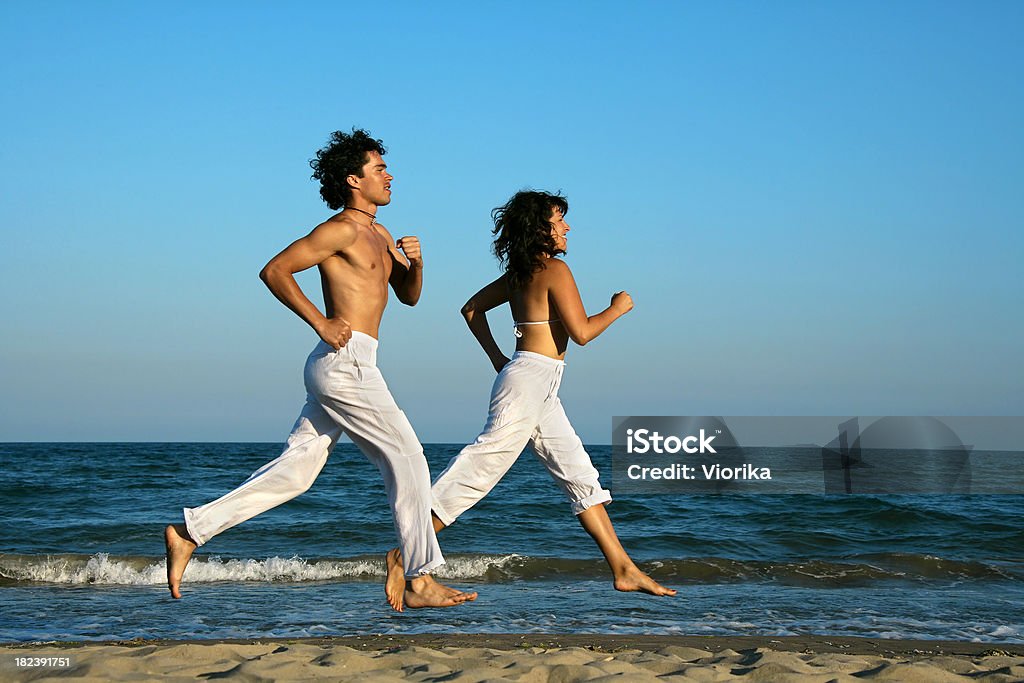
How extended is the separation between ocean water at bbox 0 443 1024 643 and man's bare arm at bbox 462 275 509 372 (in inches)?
182

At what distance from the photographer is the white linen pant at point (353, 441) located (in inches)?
181

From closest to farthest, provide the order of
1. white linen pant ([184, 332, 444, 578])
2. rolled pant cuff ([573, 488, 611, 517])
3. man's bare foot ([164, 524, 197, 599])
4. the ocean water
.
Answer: white linen pant ([184, 332, 444, 578]) < man's bare foot ([164, 524, 197, 599]) < rolled pant cuff ([573, 488, 611, 517]) < the ocean water

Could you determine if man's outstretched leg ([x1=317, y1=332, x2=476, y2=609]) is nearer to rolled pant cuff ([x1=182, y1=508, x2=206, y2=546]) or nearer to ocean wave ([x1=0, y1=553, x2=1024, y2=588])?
rolled pant cuff ([x1=182, y1=508, x2=206, y2=546])

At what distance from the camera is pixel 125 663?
5355 millimetres

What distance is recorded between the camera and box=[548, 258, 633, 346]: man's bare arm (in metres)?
5.01

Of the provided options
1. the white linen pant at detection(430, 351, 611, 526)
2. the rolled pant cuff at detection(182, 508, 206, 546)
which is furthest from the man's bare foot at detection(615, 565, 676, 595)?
the rolled pant cuff at detection(182, 508, 206, 546)

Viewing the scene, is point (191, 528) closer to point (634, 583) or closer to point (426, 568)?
point (426, 568)

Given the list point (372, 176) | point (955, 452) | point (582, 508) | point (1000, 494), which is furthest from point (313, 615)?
point (955, 452)

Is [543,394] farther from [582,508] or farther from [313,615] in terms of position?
[313,615]

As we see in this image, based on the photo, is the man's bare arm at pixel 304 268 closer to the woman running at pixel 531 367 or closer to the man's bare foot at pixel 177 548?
the woman running at pixel 531 367

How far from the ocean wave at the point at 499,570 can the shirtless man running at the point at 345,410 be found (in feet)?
28.6

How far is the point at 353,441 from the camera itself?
4.61 metres

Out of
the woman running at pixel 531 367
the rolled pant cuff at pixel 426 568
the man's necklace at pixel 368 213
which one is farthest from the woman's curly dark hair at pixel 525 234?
the rolled pant cuff at pixel 426 568

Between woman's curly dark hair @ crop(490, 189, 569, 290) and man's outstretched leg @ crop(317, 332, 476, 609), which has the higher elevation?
woman's curly dark hair @ crop(490, 189, 569, 290)
